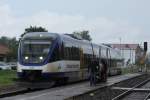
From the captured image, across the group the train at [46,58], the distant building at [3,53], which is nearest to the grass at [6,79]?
the train at [46,58]

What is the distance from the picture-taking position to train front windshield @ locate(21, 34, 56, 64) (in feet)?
95.6

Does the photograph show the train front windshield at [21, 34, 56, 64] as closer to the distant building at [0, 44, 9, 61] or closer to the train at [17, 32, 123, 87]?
the train at [17, 32, 123, 87]

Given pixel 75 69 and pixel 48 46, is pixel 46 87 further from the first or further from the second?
pixel 75 69

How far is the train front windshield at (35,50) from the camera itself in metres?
29.1

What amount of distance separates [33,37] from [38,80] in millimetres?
3039

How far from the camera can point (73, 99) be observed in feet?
64.8

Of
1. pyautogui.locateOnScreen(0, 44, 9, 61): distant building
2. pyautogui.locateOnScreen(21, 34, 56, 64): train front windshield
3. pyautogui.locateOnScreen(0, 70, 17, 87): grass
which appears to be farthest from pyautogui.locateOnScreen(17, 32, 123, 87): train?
pyautogui.locateOnScreen(0, 44, 9, 61): distant building

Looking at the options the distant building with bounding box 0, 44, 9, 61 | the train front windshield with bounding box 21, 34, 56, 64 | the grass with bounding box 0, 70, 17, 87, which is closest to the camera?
the train front windshield with bounding box 21, 34, 56, 64

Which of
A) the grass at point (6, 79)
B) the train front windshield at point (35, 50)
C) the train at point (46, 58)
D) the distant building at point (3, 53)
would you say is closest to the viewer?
the train at point (46, 58)

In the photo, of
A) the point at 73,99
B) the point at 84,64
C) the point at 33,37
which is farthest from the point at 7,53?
the point at 73,99

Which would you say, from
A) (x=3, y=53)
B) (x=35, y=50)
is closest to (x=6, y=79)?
(x=35, y=50)

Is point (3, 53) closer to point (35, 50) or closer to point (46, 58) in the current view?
point (35, 50)

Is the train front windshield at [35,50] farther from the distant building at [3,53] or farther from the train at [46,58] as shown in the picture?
the distant building at [3,53]

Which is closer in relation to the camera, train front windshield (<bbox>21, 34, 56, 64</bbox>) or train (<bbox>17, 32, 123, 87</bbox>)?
train (<bbox>17, 32, 123, 87</bbox>)
